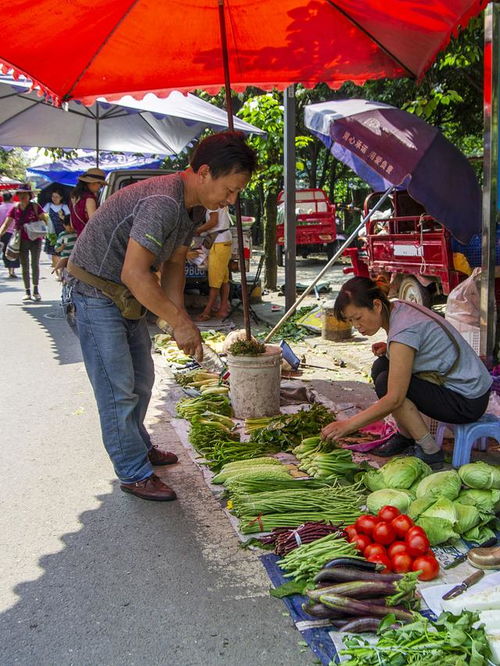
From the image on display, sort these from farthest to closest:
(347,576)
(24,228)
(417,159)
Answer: (24,228)
(417,159)
(347,576)

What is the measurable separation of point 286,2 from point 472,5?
1446mm

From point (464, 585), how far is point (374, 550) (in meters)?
0.41

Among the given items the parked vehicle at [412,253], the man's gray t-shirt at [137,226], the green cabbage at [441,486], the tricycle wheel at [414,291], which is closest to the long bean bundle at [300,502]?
the green cabbage at [441,486]

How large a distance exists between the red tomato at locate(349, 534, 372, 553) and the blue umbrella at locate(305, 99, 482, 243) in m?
4.22

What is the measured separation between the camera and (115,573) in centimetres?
314

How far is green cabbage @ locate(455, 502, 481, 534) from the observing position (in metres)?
3.29

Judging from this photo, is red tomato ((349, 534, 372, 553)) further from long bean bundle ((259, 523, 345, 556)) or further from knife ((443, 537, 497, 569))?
knife ((443, 537, 497, 569))

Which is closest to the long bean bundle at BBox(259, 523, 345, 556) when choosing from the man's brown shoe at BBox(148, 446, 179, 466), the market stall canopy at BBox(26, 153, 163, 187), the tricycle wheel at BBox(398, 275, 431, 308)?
the man's brown shoe at BBox(148, 446, 179, 466)

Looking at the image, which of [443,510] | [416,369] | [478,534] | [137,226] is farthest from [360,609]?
[137,226]

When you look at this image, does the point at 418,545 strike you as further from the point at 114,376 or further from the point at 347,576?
the point at 114,376

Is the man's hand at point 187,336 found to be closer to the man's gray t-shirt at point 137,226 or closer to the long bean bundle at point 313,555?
the man's gray t-shirt at point 137,226

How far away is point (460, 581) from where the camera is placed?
2.96 metres

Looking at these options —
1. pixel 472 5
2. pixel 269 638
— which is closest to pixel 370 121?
pixel 472 5

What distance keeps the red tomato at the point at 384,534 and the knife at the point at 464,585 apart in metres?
0.36
